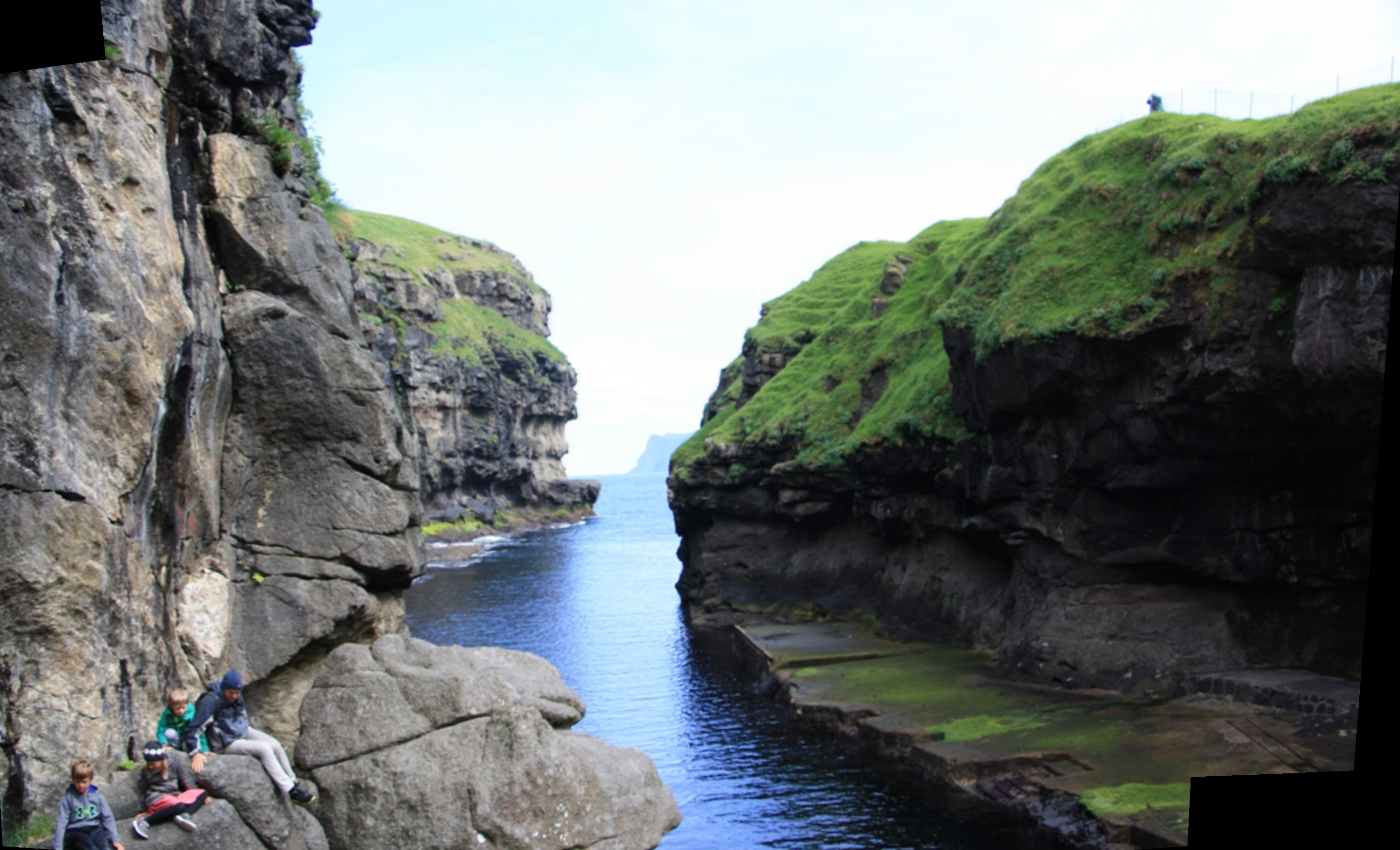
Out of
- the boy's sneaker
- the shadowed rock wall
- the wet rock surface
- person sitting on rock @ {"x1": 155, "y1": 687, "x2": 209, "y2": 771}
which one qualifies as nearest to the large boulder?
the boy's sneaker

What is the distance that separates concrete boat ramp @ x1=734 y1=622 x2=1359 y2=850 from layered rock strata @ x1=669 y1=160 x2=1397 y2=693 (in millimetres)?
2580

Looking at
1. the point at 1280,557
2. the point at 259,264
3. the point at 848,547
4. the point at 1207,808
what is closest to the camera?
the point at 1207,808

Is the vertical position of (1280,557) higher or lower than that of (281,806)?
higher

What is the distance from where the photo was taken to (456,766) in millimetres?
19781

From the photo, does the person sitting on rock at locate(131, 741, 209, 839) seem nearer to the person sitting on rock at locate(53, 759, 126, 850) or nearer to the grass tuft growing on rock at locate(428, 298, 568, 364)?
the person sitting on rock at locate(53, 759, 126, 850)

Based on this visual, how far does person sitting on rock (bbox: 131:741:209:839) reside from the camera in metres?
16.1

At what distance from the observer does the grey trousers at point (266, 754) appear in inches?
692

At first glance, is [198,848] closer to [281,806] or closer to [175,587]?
[281,806]

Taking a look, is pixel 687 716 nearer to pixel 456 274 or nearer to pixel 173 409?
pixel 173 409

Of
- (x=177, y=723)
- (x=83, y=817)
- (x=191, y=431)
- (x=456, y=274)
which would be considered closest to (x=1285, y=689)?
(x=177, y=723)

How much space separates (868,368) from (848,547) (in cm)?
1070

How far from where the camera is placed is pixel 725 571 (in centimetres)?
6988

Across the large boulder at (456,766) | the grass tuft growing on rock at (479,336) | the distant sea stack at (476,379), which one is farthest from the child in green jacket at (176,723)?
the grass tuft growing on rock at (479,336)

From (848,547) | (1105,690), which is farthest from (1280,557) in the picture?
(848,547)
